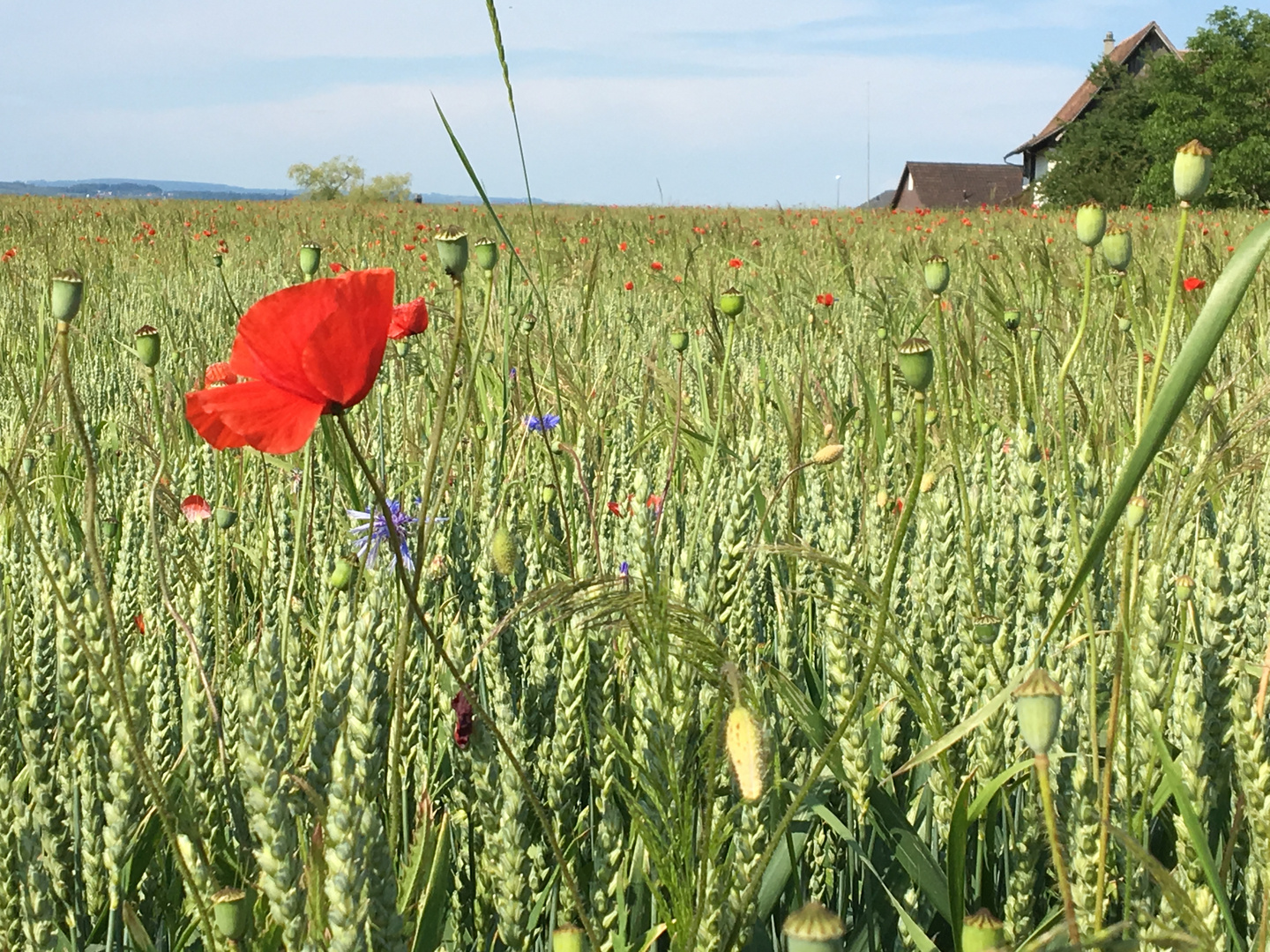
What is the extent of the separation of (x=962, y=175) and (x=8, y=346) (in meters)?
42.6

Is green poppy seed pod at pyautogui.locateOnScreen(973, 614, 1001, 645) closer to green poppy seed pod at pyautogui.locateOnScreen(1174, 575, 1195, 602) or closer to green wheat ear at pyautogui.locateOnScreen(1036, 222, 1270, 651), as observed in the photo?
green poppy seed pod at pyautogui.locateOnScreen(1174, 575, 1195, 602)

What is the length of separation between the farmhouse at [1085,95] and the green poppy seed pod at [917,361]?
3714 cm

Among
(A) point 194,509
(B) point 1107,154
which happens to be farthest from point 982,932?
(B) point 1107,154

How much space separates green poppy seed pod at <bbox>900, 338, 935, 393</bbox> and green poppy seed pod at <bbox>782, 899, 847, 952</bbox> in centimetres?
52

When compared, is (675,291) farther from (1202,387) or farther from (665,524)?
(665,524)

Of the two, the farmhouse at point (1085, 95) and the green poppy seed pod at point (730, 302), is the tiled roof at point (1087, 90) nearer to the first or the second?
the farmhouse at point (1085, 95)

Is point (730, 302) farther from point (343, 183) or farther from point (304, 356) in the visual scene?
point (343, 183)

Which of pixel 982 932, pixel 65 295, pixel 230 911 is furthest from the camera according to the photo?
pixel 65 295

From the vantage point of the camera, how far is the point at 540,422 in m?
1.78

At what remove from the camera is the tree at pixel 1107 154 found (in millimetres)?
23500

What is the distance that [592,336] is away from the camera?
3.18m

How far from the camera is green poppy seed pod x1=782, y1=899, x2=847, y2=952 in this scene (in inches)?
15.1

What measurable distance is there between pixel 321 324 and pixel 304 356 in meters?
0.02

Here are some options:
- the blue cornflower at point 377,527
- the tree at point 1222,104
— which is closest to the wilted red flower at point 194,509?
the blue cornflower at point 377,527
